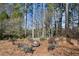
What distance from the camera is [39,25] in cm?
118

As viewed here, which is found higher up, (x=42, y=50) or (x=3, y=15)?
(x=3, y=15)

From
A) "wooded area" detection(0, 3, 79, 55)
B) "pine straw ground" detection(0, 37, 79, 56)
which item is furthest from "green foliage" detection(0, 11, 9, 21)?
"pine straw ground" detection(0, 37, 79, 56)

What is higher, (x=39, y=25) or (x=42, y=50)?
(x=39, y=25)

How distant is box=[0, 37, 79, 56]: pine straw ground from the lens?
1.17 meters

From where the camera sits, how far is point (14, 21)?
1185 millimetres

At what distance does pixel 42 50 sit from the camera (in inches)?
46.4

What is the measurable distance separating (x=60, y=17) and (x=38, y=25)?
0.20 meters

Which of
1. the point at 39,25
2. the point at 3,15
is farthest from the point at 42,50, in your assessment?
the point at 3,15

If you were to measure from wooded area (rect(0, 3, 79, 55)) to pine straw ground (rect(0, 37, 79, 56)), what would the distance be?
2 cm

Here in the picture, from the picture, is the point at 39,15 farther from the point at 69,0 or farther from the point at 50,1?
the point at 69,0

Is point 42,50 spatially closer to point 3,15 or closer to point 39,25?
point 39,25

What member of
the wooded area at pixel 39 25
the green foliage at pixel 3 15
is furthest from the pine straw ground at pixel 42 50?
the green foliage at pixel 3 15

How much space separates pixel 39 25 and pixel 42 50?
22 cm

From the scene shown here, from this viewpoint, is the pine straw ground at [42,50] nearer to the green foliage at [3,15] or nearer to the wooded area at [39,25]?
the wooded area at [39,25]
